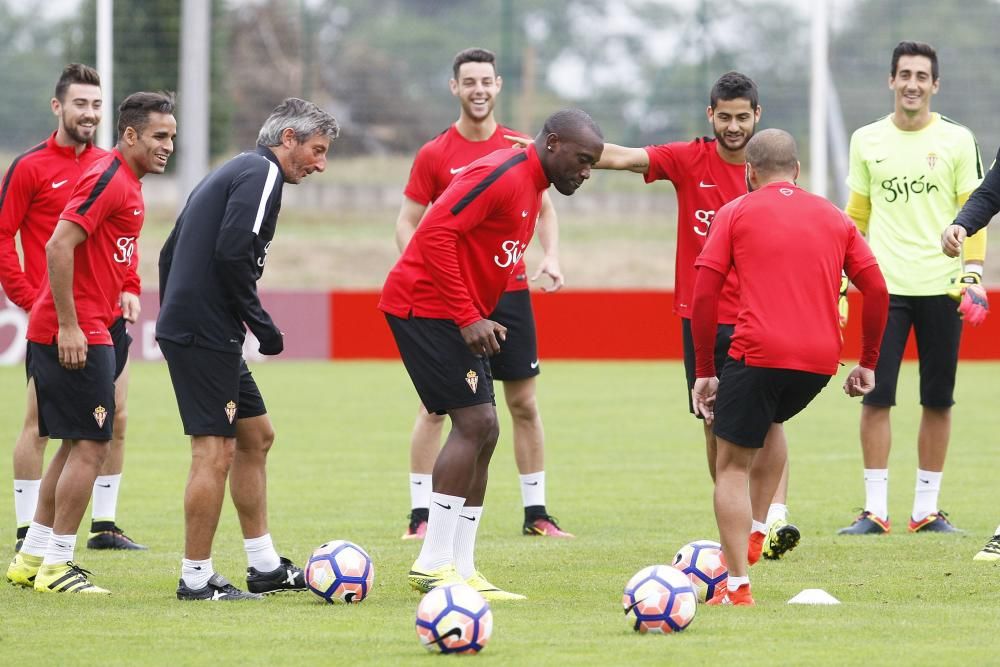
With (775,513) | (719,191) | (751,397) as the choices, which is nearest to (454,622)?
(751,397)

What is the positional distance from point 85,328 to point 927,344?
197 inches

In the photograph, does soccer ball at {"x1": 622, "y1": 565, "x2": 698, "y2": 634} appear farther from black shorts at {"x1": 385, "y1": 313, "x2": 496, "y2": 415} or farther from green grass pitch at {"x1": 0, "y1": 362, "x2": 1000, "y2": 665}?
black shorts at {"x1": 385, "y1": 313, "x2": 496, "y2": 415}

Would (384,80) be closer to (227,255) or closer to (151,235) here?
(151,235)

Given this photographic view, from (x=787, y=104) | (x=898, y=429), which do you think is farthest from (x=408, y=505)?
(x=787, y=104)

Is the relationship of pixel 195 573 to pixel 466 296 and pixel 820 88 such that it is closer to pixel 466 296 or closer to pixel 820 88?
pixel 466 296

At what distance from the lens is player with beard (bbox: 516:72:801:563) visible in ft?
26.5

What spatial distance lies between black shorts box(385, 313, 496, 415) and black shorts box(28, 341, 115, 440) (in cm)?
149

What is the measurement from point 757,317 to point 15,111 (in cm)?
2164

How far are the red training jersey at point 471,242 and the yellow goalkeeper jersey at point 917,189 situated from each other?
10.00 ft

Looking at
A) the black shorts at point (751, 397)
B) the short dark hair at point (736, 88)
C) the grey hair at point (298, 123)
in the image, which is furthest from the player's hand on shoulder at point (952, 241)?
the grey hair at point (298, 123)

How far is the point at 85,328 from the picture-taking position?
7484 millimetres

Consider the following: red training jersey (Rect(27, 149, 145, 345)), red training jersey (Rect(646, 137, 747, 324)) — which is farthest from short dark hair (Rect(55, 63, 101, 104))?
red training jersey (Rect(646, 137, 747, 324))

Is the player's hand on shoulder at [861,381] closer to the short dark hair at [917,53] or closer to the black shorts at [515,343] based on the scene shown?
the black shorts at [515,343]

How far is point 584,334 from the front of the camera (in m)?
22.5
